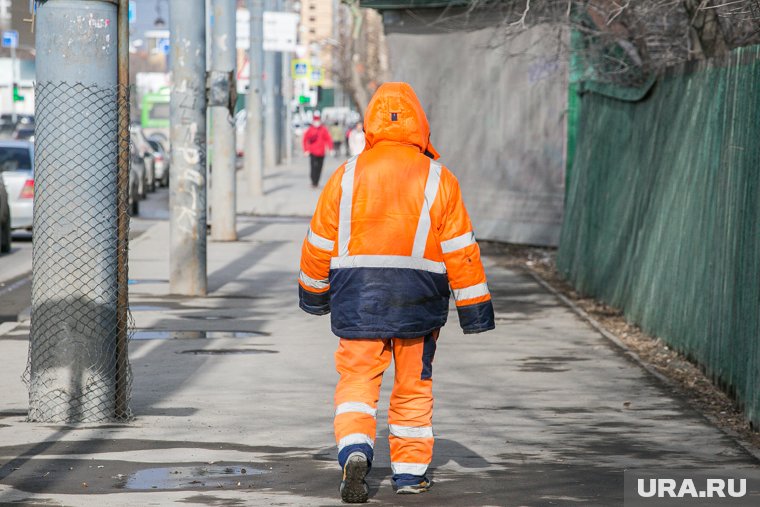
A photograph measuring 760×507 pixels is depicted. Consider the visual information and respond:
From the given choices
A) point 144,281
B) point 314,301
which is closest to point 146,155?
point 144,281

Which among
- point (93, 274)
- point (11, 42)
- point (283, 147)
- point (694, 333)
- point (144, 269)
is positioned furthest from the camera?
point (11, 42)

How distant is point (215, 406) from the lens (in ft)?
29.2

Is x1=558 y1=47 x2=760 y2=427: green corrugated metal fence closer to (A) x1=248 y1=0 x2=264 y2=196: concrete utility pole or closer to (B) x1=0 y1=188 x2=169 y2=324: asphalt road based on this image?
(B) x1=0 y1=188 x2=169 y2=324: asphalt road

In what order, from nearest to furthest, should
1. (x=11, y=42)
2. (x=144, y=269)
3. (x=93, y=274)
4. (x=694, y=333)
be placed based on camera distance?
(x=93, y=274), (x=694, y=333), (x=144, y=269), (x=11, y=42)

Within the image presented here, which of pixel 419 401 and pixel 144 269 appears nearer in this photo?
pixel 419 401

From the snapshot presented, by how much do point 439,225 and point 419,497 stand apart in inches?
44.4

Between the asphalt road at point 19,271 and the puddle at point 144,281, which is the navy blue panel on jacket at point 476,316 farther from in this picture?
the puddle at point 144,281

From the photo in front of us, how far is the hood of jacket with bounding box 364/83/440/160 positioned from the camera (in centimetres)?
669

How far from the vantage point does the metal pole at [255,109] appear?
31.6 m

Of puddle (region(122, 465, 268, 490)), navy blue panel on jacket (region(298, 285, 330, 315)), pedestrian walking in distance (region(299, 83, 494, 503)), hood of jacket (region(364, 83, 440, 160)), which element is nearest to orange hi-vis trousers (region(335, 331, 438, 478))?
pedestrian walking in distance (region(299, 83, 494, 503))

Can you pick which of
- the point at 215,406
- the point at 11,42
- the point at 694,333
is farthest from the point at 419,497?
the point at 11,42

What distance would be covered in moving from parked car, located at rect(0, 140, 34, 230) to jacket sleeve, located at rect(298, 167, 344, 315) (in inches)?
616

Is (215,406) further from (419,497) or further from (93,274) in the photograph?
(419,497)

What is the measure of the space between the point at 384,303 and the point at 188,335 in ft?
18.9
